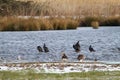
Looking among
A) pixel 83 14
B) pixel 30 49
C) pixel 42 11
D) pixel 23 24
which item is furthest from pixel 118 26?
pixel 30 49

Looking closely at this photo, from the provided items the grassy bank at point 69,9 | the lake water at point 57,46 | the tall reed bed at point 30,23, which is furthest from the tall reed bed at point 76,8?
the lake water at point 57,46

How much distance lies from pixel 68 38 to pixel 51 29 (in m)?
9.84

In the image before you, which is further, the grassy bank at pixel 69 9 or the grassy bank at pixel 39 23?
the grassy bank at pixel 69 9

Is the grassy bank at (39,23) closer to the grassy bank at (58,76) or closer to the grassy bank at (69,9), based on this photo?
the grassy bank at (69,9)

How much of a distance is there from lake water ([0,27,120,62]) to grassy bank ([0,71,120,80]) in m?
7.03

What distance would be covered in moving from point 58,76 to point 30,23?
3155 centimetres

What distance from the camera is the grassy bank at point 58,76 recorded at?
1500 cm

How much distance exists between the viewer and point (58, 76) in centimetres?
1548

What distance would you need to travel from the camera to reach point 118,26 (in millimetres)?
54062

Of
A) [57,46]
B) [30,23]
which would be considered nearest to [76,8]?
[30,23]

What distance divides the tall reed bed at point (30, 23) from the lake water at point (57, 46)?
5.13m

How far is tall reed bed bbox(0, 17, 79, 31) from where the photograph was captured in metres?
47.0

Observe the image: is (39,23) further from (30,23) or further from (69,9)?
(69,9)

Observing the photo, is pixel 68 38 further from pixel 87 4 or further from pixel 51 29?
pixel 87 4
